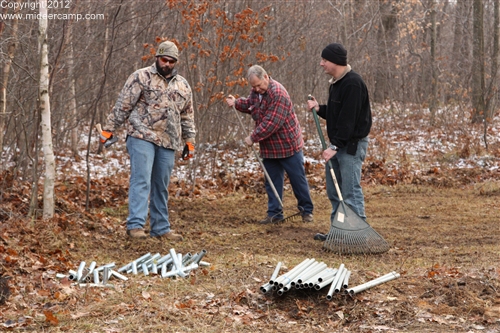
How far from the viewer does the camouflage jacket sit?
292 inches

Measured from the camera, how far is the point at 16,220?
7.81m

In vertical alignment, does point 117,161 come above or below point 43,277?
below

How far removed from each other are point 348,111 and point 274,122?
1.60m

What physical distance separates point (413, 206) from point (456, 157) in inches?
178

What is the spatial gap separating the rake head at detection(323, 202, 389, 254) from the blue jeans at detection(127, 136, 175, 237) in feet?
6.64

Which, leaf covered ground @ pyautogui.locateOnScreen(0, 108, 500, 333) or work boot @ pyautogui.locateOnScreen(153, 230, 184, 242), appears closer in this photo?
leaf covered ground @ pyautogui.locateOnScreen(0, 108, 500, 333)

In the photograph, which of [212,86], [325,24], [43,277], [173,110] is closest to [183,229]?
[173,110]

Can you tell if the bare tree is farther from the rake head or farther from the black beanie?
the rake head

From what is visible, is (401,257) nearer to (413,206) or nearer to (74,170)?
(413,206)

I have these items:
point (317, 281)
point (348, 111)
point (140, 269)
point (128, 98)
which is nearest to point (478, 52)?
point (348, 111)

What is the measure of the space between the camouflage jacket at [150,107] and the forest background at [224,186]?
3.46 ft

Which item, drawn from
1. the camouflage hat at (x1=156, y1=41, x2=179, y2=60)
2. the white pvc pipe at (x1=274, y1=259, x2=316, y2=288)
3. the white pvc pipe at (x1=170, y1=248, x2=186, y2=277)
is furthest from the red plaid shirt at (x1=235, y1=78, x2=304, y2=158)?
the white pvc pipe at (x1=274, y1=259, x2=316, y2=288)

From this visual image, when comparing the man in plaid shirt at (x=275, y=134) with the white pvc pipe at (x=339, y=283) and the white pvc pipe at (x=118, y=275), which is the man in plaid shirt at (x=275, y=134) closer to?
the white pvc pipe at (x=118, y=275)

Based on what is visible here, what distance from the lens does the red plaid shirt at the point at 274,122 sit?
848cm
